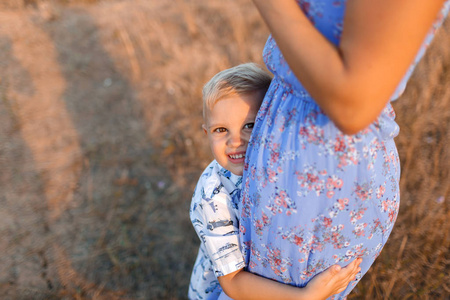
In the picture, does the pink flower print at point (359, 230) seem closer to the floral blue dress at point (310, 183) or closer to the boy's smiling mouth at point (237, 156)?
the floral blue dress at point (310, 183)

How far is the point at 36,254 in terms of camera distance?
266cm

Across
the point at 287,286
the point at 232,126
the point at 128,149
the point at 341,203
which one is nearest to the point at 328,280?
the point at 287,286

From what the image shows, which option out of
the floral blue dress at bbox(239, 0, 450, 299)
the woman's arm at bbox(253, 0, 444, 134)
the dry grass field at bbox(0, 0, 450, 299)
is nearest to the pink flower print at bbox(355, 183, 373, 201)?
the floral blue dress at bbox(239, 0, 450, 299)

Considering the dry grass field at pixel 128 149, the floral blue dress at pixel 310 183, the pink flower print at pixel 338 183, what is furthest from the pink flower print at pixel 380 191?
the dry grass field at pixel 128 149

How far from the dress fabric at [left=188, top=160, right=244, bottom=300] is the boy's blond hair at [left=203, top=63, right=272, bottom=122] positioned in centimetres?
22

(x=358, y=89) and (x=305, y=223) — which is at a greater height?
(x=358, y=89)

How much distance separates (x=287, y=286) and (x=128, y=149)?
2561 mm

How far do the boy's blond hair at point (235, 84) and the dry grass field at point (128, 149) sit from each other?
146 centimetres

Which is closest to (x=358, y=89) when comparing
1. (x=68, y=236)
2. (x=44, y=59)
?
(x=68, y=236)

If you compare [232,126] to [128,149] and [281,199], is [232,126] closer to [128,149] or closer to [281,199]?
[281,199]

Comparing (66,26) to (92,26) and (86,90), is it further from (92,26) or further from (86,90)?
(86,90)

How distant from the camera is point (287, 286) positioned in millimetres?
1091

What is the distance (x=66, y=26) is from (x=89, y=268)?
3.31 m

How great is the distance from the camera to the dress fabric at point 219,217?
114 cm
